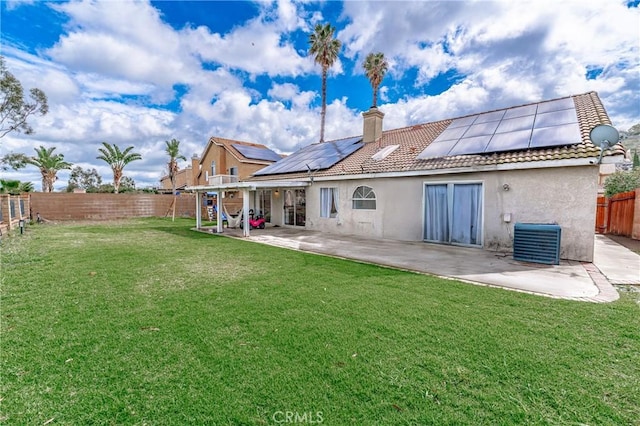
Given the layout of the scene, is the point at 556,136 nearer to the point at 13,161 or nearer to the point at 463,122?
the point at 463,122

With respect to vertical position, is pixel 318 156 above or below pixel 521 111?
below

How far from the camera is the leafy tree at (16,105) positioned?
699 inches

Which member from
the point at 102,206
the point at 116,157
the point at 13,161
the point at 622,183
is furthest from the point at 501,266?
the point at 116,157

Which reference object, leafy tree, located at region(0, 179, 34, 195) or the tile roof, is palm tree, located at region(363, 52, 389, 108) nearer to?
the tile roof

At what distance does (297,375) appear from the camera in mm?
2863

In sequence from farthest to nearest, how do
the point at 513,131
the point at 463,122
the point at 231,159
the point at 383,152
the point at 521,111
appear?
the point at 231,159 < the point at 383,152 < the point at 463,122 < the point at 521,111 < the point at 513,131

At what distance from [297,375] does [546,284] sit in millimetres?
5589

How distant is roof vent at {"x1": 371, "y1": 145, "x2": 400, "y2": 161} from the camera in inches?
522

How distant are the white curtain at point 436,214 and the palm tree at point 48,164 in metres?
36.9

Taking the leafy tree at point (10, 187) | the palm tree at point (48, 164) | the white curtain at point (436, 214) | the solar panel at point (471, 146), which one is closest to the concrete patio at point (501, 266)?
the white curtain at point (436, 214)

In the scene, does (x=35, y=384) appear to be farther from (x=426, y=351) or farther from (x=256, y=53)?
(x=256, y=53)

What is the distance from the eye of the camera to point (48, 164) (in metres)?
29.8

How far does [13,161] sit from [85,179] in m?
30.3

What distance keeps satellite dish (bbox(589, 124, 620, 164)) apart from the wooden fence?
304 inches
